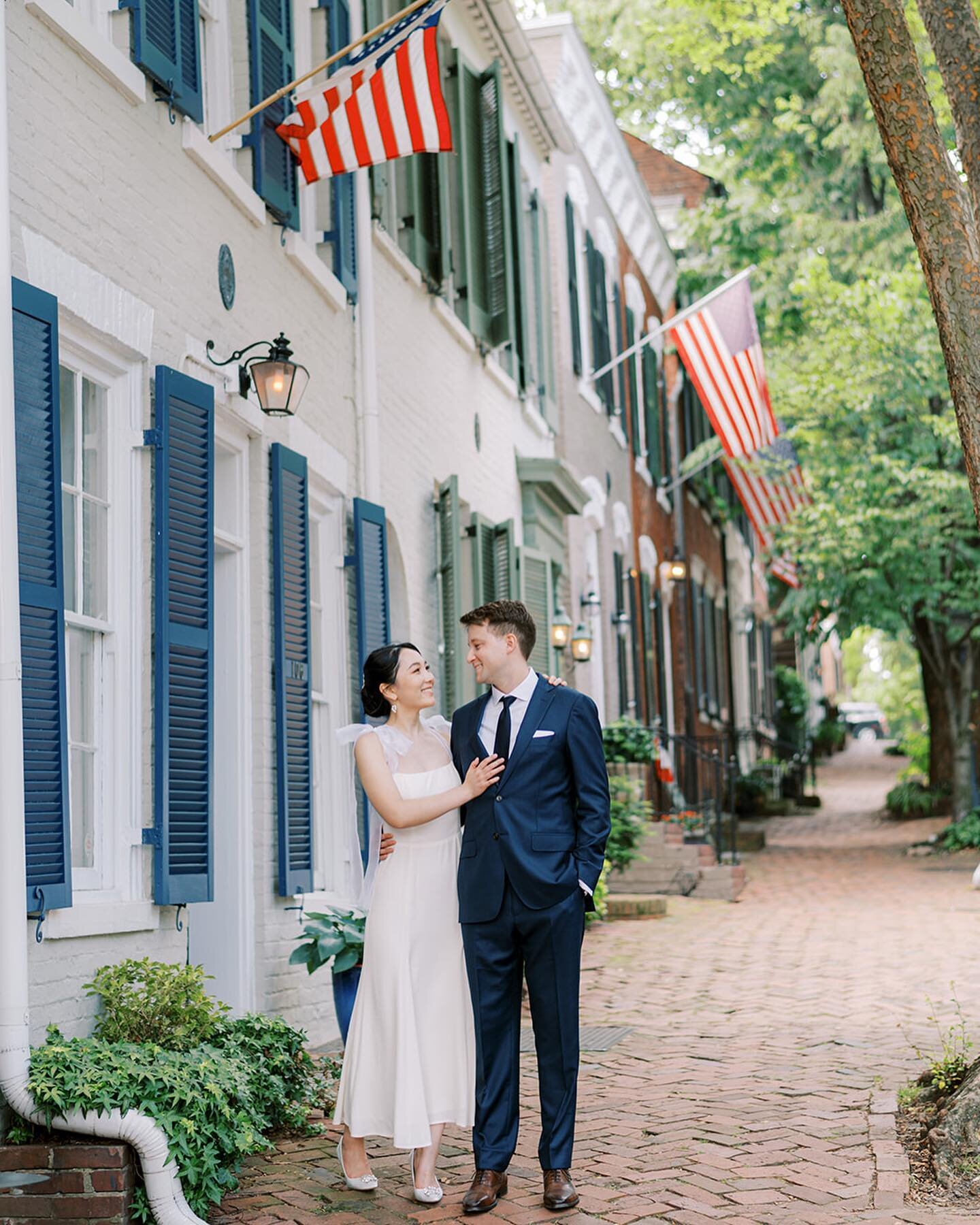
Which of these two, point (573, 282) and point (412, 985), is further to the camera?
point (573, 282)

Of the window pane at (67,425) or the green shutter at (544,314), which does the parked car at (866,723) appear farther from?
the window pane at (67,425)

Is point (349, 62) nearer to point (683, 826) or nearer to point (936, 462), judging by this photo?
point (683, 826)

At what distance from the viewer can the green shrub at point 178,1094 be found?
467 cm

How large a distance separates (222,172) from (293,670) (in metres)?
2.35

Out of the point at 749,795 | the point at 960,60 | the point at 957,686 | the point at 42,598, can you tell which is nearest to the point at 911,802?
the point at 749,795

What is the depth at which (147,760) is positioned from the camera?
6.20 meters

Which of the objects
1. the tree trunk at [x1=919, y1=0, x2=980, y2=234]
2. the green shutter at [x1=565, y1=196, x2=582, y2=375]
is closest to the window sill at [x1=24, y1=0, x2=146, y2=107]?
the tree trunk at [x1=919, y1=0, x2=980, y2=234]

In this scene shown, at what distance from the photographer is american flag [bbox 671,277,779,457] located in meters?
16.8

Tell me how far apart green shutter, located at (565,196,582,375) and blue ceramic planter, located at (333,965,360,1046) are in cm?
1119

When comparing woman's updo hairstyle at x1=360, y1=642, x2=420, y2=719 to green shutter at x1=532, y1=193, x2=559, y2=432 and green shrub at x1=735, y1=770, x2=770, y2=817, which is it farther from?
green shrub at x1=735, y1=770, x2=770, y2=817

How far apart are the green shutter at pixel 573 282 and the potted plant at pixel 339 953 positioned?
1108cm

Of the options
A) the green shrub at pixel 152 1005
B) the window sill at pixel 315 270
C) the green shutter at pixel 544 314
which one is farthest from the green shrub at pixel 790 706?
the green shrub at pixel 152 1005

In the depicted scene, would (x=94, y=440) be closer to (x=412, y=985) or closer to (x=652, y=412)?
(x=412, y=985)

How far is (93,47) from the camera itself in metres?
5.96
